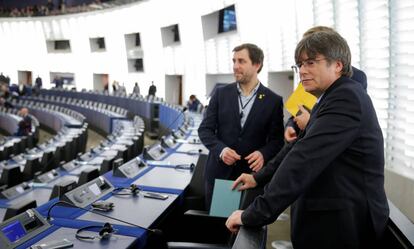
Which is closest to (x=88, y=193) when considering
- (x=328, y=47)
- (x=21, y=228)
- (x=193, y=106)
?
(x=21, y=228)

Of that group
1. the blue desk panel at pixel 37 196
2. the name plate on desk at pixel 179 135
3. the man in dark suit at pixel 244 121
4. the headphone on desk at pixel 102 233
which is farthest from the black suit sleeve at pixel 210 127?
the name plate on desk at pixel 179 135

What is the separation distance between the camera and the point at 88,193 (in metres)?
2.32

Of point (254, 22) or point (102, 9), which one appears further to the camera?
point (102, 9)

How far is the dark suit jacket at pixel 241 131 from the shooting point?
7.73ft

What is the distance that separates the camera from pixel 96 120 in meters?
11.7

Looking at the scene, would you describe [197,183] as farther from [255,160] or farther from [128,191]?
[255,160]

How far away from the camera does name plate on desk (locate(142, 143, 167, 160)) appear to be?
153 inches

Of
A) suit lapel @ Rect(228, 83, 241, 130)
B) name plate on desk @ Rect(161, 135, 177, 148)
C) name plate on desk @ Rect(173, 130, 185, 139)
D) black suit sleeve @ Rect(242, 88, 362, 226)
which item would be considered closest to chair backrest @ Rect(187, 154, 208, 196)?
suit lapel @ Rect(228, 83, 241, 130)

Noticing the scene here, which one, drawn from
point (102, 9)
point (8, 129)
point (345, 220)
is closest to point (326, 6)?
point (345, 220)

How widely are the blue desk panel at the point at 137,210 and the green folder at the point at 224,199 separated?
1.23 ft

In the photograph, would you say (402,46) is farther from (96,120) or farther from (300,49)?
(96,120)

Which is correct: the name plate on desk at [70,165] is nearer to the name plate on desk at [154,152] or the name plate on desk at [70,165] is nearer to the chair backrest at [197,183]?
the name plate on desk at [154,152]

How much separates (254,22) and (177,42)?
7912 millimetres

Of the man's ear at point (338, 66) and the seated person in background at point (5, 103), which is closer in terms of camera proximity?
the man's ear at point (338, 66)
